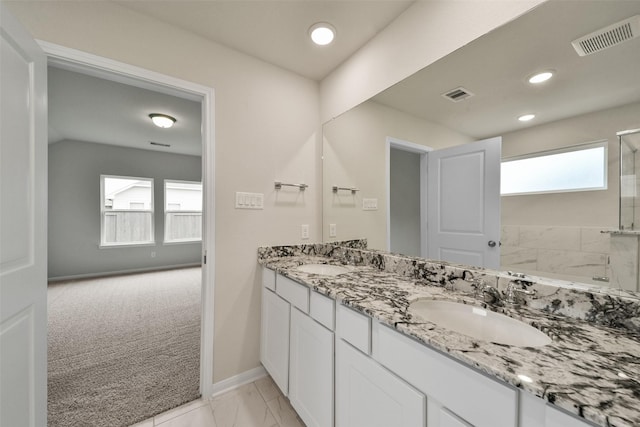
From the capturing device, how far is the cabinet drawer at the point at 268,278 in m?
1.67

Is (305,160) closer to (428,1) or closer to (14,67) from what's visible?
(428,1)

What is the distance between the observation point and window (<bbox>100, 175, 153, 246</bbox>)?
479 cm

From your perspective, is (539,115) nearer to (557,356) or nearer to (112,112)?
(557,356)

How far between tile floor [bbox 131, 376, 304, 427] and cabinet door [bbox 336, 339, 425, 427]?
24.5 inches

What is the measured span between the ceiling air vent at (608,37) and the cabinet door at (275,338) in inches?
69.1

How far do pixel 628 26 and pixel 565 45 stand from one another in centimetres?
15

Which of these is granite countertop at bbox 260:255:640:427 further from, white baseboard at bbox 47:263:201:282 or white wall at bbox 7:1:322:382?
white baseboard at bbox 47:263:201:282

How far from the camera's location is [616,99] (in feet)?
2.62

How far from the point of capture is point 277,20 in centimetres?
153

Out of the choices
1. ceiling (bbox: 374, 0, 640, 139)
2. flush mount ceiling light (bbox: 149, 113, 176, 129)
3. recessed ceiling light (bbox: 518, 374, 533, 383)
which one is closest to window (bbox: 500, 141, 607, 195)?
ceiling (bbox: 374, 0, 640, 139)

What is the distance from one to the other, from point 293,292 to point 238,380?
0.94m

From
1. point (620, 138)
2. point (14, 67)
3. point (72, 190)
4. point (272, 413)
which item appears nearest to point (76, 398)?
point (272, 413)

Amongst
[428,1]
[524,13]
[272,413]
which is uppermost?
[428,1]

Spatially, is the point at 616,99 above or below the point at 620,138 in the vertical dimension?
above
